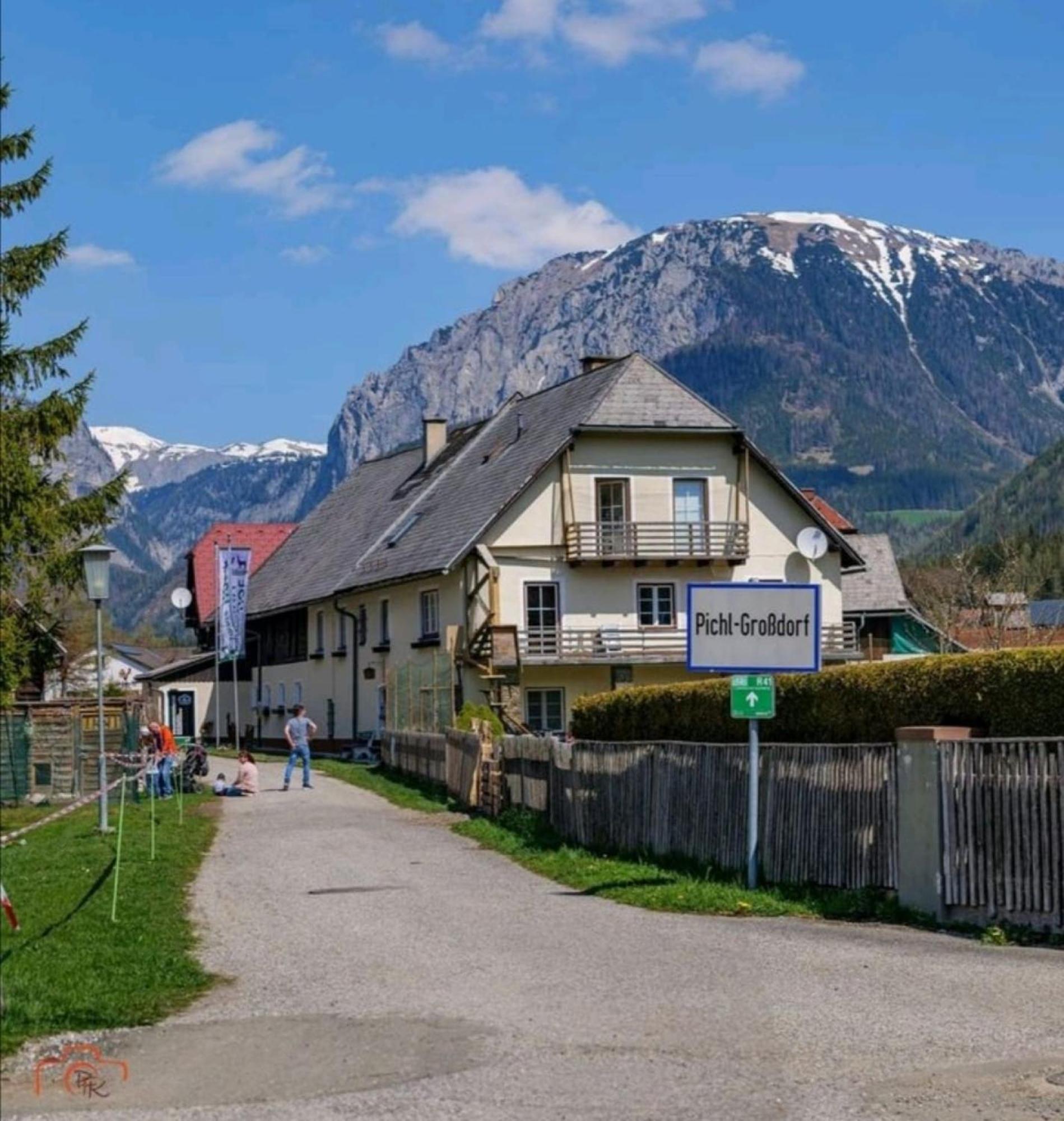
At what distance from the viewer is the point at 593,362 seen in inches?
2136

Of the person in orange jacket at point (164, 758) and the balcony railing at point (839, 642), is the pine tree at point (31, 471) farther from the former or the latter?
the balcony railing at point (839, 642)

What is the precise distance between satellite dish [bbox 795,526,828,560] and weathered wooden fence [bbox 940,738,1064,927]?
109ft

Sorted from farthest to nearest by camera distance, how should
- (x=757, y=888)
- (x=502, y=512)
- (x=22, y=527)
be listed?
(x=502, y=512) → (x=22, y=527) → (x=757, y=888)

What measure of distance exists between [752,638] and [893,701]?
160 cm

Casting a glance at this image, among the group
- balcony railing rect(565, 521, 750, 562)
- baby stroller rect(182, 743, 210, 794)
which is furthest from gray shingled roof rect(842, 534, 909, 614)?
baby stroller rect(182, 743, 210, 794)

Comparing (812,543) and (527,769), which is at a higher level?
(812,543)

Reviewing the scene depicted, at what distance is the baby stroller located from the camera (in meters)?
33.9

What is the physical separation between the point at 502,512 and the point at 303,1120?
122ft

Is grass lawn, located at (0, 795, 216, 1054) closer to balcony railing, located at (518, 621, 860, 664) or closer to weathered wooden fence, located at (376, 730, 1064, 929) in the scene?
weathered wooden fence, located at (376, 730, 1064, 929)

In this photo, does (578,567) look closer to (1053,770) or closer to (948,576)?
(1053,770)

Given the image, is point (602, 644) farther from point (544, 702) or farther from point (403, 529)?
point (403, 529)

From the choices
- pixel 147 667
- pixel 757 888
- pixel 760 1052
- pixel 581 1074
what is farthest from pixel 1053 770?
pixel 147 667

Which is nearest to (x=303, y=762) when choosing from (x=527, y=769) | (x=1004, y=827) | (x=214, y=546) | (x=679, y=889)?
(x=527, y=769)

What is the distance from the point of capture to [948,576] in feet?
268
